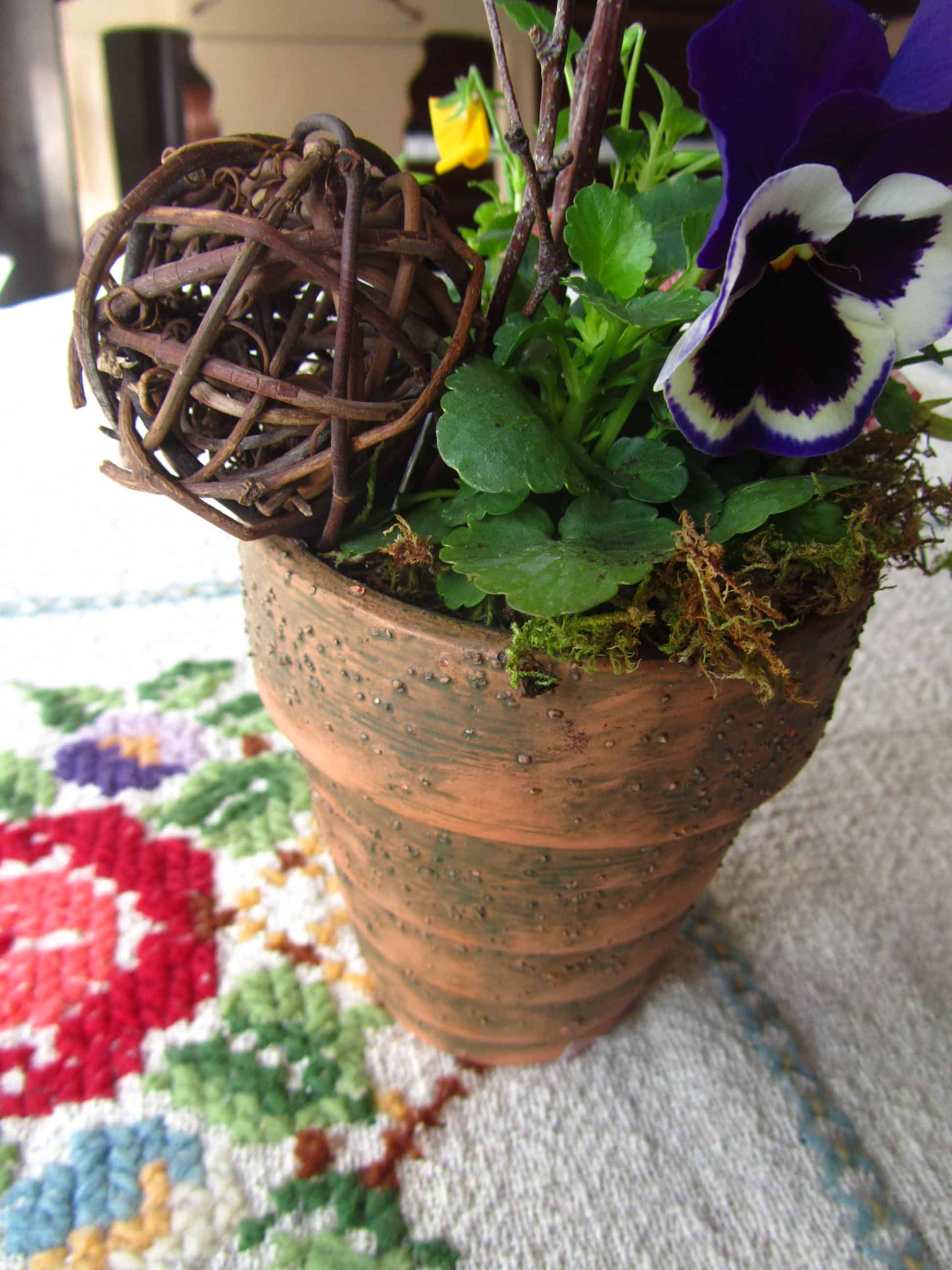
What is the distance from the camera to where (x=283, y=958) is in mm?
636

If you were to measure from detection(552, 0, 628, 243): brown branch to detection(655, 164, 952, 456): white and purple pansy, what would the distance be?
0.09m


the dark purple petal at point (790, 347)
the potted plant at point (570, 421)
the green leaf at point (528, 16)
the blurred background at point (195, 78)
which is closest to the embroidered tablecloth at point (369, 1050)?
the potted plant at point (570, 421)

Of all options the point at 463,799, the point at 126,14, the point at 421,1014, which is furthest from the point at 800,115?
the point at 126,14

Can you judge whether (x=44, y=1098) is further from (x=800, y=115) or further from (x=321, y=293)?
(x=800, y=115)

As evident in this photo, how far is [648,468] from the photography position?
386 millimetres

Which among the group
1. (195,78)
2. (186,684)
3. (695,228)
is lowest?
(186,684)

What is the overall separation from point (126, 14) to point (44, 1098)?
1.83 metres

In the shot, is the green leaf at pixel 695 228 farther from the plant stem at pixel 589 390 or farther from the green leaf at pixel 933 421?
the green leaf at pixel 933 421

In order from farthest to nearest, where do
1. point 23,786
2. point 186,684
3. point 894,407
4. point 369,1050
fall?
point 186,684 < point 23,786 < point 369,1050 < point 894,407

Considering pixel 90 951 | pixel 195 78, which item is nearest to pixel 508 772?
pixel 90 951

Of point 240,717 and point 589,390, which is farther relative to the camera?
point 240,717

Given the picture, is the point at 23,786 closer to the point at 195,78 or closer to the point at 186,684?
the point at 186,684

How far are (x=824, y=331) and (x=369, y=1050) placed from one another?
1.59 feet

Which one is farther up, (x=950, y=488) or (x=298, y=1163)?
(x=950, y=488)
